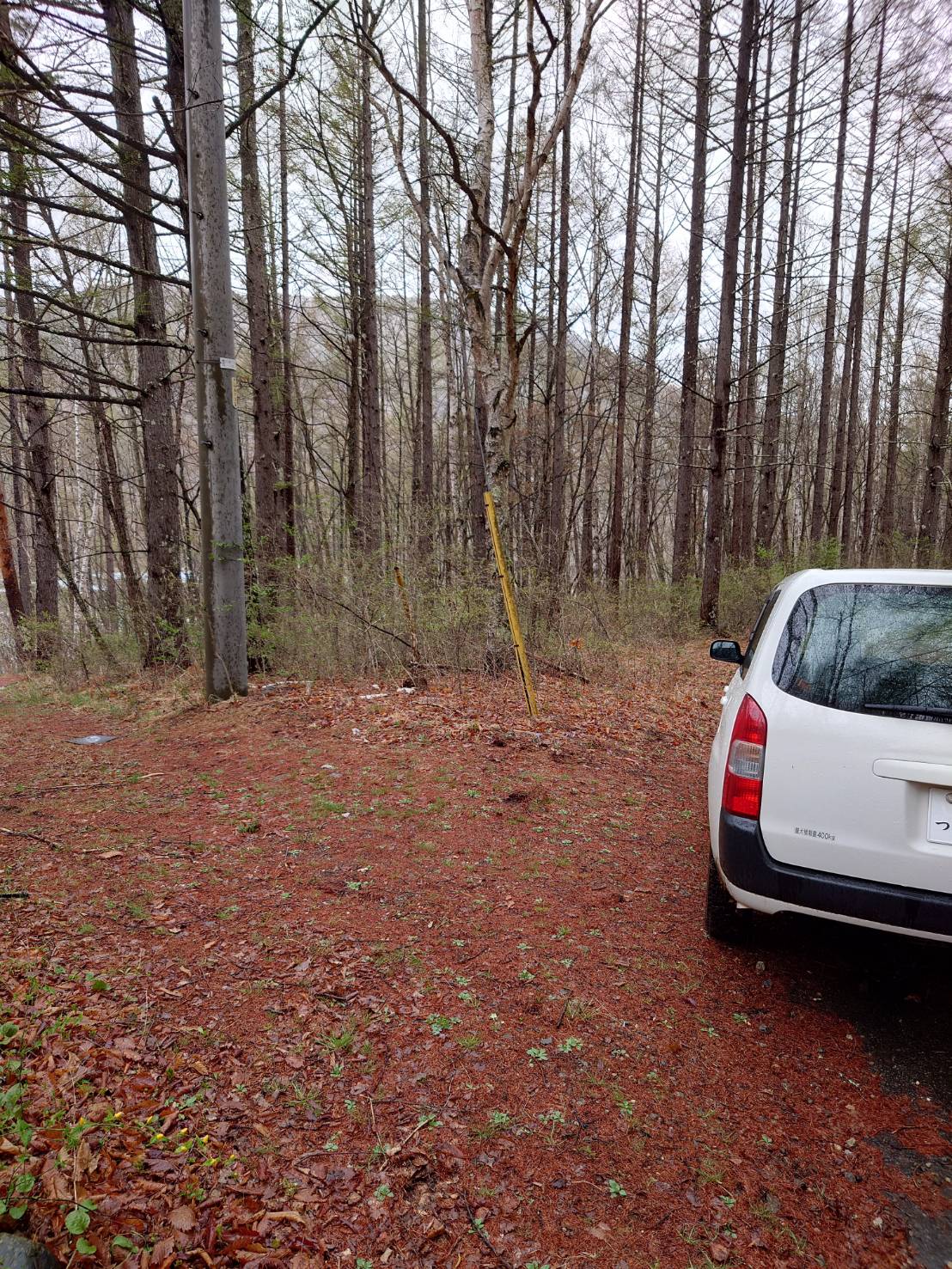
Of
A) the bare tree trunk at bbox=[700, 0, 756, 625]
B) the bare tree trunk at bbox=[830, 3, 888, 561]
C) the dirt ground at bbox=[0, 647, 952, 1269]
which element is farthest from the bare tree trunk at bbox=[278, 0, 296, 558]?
the bare tree trunk at bbox=[830, 3, 888, 561]

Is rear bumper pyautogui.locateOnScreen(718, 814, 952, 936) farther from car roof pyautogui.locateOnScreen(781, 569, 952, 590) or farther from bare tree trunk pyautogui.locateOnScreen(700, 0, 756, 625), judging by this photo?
bare tree trunk pyautogui.locateOnScreen(700, 0, 756, 625)

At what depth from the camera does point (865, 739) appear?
2631 millimetres

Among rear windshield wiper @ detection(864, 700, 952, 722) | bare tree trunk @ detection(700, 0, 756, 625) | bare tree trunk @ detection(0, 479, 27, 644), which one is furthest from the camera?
bare tree trunk @ detection(0, 479, 27, 644)

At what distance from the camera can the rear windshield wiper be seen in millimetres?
2615

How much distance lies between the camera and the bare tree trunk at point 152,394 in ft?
30.1

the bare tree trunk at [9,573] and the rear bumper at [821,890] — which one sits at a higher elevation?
the bare tree trunk at [9,573]

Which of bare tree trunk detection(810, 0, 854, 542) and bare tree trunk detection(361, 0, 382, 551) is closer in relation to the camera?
bare tree trunk detection(361, 0, 382, 551)

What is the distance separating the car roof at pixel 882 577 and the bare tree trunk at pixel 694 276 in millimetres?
10176

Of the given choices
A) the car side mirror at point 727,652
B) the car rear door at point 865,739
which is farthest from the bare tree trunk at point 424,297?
the car rear door at point 865,739

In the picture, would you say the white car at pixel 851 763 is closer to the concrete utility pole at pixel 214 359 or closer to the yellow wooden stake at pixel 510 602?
the yellow wooden stake at pixel 510 602

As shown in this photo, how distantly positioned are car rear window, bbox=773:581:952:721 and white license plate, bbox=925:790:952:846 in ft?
0.94

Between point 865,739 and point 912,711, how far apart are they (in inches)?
8.5

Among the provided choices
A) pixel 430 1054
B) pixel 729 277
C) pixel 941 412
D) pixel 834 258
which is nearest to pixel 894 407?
pixel 834 258

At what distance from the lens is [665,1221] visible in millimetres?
2037
